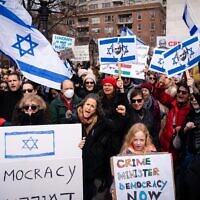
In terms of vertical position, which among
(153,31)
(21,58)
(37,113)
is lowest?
(37,113)

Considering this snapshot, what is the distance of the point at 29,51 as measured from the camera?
5570 millimetres

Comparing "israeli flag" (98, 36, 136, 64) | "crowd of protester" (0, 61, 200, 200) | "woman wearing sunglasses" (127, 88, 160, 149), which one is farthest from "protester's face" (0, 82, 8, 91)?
"woman wearing sunglasses" (127, 88, 160, 149)

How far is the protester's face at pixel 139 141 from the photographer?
4.35m

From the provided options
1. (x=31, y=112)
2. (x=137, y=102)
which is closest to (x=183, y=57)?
(x=137, y=102)

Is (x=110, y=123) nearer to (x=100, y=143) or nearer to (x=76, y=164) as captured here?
(x=100, y=143)

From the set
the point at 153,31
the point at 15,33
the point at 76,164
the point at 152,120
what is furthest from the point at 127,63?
the point at 153,31

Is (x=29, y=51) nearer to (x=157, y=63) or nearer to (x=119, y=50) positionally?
(x=119, y=50)

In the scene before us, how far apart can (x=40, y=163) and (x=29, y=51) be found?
5.84 ft

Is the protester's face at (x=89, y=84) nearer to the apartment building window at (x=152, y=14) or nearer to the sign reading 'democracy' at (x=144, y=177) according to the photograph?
the sign reading 'democracy' at (x=144, y=177)

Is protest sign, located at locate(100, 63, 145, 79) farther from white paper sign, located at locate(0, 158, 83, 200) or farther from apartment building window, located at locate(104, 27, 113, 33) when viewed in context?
apartment building window, located at locate(104, 27, 113, 33)

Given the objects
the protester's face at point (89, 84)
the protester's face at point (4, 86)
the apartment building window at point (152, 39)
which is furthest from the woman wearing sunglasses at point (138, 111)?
the apartment building window at point (152, 39)

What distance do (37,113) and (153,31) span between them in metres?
96.8

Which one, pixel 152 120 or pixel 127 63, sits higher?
pixel 127 63

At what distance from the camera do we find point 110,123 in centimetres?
487
